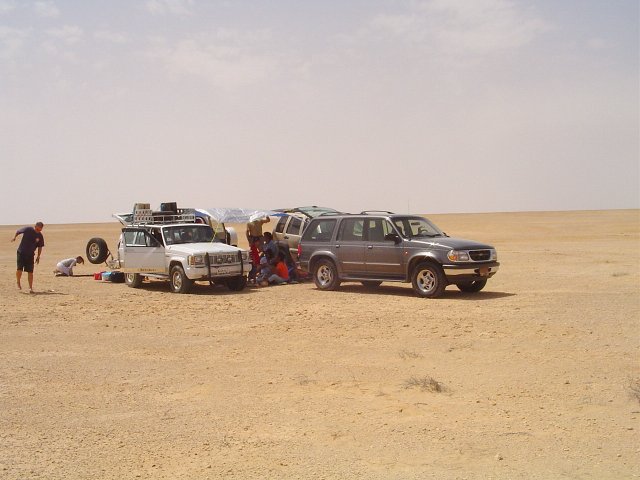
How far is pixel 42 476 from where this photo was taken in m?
6.07

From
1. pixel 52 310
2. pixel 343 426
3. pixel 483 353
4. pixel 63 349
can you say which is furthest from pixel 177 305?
pixel 343 426

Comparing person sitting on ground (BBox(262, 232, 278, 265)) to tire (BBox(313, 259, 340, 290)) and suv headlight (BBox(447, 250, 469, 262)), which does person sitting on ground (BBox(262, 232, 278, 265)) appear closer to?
tire (BBox(313, 259, 340, 290))

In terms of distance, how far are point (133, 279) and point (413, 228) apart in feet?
25.8

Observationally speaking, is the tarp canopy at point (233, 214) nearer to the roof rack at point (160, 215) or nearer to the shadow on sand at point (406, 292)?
the roof rack at point (160, 215)

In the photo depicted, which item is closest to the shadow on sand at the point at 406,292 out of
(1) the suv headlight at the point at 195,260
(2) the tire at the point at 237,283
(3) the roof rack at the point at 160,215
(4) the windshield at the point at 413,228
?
(4) the windshield at the point at 413,228

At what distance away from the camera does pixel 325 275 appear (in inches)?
741

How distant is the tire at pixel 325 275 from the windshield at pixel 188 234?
321 cm

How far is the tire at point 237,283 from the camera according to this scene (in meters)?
19.3

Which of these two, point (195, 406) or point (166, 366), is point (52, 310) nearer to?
point (166, 366)

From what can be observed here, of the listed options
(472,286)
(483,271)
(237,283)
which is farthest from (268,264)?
(483,271)

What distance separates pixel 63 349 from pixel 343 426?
574 centimetres

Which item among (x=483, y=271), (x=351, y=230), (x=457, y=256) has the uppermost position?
(x=351, y=230)

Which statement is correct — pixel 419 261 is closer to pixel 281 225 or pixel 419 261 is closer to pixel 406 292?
pixel 406 292

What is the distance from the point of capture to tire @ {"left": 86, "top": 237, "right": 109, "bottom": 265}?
24.7 meters
